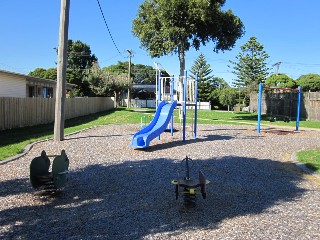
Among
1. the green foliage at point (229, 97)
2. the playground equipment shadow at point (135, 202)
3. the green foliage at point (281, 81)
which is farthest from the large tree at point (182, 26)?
the green foliage at point (229, 97)

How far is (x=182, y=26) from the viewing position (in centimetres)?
2289

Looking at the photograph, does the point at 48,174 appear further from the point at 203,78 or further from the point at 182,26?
the point at 203,78

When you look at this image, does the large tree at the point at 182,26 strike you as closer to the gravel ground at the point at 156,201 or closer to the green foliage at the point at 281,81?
the gravel ground at the point at 156,201

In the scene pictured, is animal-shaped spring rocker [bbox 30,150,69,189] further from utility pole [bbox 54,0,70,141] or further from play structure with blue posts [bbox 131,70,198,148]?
utility pole [bbox 54,0,70,141]

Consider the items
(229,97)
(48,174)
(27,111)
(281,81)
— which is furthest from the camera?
(229,97)

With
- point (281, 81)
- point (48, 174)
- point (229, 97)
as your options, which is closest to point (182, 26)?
point (48, 174)

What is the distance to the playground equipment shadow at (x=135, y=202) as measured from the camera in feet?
14.8

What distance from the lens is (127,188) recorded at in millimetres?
6480

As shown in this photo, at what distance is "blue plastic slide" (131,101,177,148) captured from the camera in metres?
10.6

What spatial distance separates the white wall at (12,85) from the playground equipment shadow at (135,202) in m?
15.7

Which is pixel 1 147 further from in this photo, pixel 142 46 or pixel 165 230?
pixel 142 46

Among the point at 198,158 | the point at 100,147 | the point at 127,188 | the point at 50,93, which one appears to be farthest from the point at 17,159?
the point at 50,93

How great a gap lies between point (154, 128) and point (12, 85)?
14.6 metres

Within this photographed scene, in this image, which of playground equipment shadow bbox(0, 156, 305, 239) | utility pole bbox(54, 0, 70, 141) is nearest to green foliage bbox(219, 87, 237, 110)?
utility pole bbox(54, 0, 70, 141)
